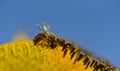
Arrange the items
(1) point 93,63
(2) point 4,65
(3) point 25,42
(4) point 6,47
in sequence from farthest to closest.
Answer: (3) point 25,42, (4) point 6,47, (2) point 4,65, (1) point 93,63

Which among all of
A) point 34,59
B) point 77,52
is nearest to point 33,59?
point 34,59

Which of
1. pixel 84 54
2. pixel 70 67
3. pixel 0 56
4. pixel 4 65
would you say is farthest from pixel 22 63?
pixel 84 54

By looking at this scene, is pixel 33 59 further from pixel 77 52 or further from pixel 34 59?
pixel 77 52

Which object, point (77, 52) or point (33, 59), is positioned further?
point (33, 59)

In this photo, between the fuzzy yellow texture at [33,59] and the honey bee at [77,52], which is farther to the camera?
the fuzzy yellow texture at [33,59]

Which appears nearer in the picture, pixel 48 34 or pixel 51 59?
pixel 48 34

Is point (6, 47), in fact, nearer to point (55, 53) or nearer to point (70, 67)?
point (55, 53)

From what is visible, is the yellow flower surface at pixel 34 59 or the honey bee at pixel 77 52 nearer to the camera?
the honey bee at pixel 77 52

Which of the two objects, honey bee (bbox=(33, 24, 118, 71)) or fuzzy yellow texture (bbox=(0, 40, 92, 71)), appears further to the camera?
fuzzy yellow texture (bbox=(0, 40, 92, 71))
